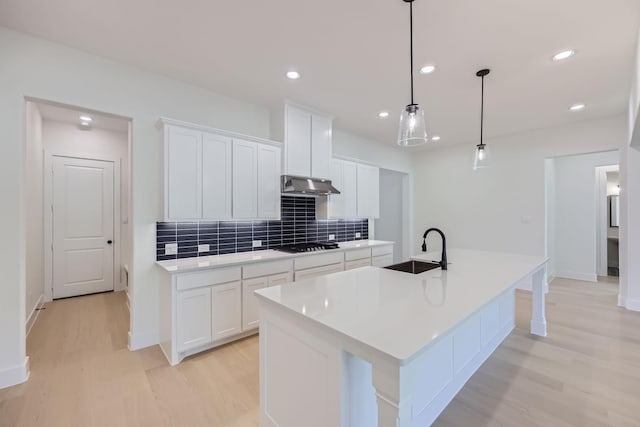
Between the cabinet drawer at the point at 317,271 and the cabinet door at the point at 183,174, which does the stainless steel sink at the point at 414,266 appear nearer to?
the cabinet drawer at the point at 317,271

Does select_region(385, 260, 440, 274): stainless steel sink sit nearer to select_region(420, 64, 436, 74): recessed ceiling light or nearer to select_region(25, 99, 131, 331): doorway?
select_region(420, 64, 436, 74): recessed ceiling light

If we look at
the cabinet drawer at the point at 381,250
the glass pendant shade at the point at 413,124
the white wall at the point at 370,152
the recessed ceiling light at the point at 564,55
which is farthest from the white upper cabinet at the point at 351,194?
the recessed ceiling light at the point at 564,55

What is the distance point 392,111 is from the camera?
3777 mm

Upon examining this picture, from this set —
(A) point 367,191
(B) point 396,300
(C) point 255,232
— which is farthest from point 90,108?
(A) point 367,191

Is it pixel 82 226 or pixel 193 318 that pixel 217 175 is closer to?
pixel 193 318

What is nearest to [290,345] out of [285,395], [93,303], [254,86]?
[285,395]

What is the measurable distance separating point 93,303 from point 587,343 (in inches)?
243

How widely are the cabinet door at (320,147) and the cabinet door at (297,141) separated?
74mm

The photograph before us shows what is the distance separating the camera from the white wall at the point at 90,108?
2115 mm

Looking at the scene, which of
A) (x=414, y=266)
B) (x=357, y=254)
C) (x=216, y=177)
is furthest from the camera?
(x=357, y=254)

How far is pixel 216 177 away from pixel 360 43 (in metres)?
1.88

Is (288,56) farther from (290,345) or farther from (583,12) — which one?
(290,345)

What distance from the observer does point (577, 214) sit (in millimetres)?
5363

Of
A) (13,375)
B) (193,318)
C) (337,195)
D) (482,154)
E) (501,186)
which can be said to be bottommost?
(13,375)
